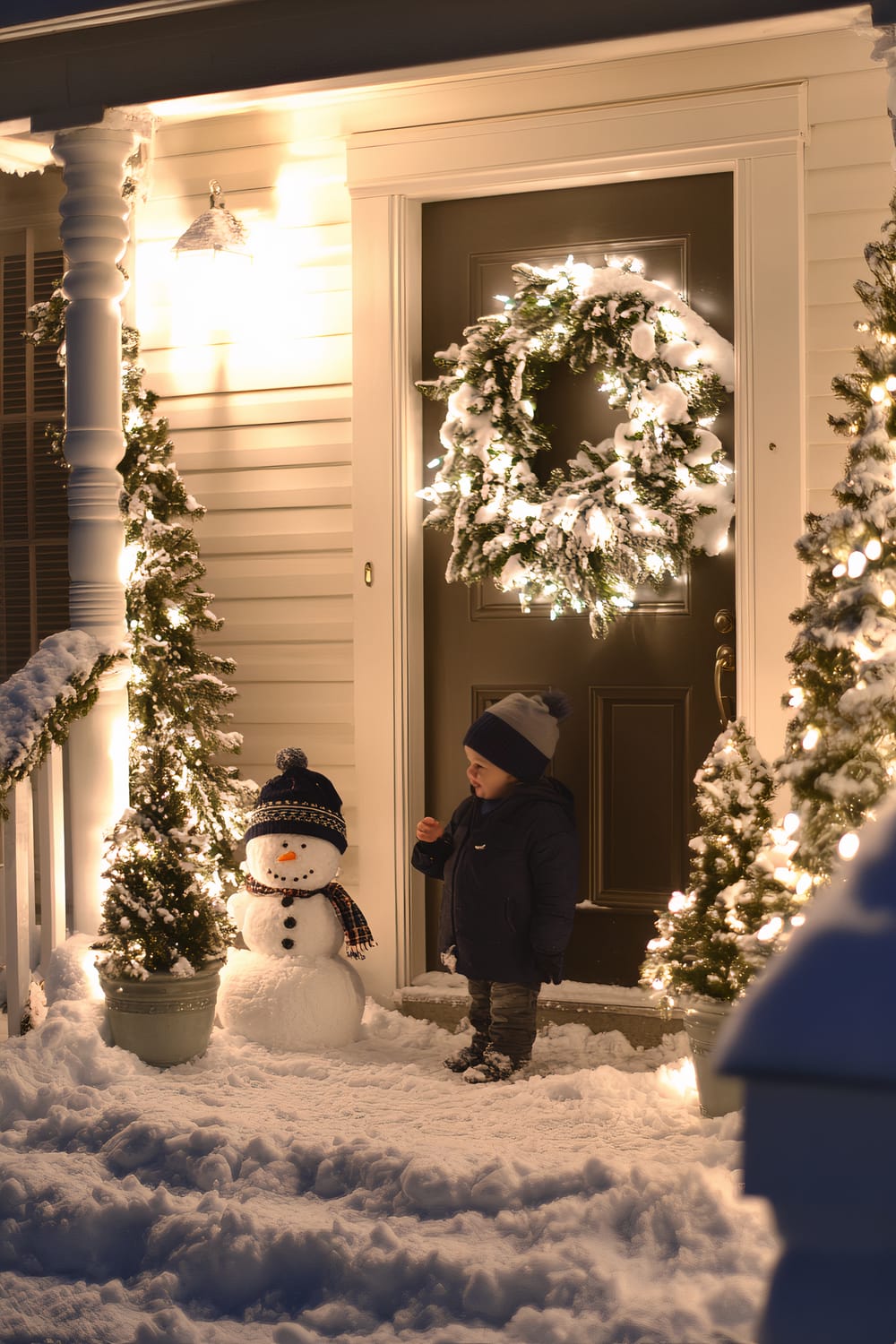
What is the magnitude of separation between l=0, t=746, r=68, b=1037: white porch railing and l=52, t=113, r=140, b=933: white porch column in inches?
3.4

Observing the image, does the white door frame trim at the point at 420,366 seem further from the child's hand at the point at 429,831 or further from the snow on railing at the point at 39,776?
the snow on railing at the point at 39,776

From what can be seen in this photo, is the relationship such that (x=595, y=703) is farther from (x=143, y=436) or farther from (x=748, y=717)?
(x=143, y=436)

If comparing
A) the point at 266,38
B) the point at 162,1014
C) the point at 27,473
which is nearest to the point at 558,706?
A: the point at 162,1014

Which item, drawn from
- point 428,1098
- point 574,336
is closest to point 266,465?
point 574,336

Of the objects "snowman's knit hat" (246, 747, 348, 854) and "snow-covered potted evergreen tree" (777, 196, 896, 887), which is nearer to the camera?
"snow-covered potted evergreen tree" (777, 196, 896, 887)

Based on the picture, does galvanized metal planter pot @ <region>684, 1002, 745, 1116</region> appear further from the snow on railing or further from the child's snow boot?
the snow on railing

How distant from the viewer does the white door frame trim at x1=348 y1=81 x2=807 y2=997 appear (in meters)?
4.49

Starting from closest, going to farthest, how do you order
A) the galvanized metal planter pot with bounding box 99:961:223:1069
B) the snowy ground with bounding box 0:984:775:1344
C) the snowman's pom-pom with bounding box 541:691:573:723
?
the snowy ground with bounding box 0:984:775:1344, the galvanized metal planter pot with bounding box 99:961:223:1069, the snowman's pom-pom with bounding box 541:691:573:723

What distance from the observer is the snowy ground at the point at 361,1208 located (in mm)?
2807

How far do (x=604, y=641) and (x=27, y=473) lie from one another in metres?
2.62

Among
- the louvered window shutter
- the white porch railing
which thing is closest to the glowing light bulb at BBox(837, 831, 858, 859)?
the white porch railing

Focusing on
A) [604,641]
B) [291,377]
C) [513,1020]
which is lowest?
[513,1020]

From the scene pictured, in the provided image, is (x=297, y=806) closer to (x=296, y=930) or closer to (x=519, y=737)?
(x=296, y=930)

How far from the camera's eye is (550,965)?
4.23 metres
